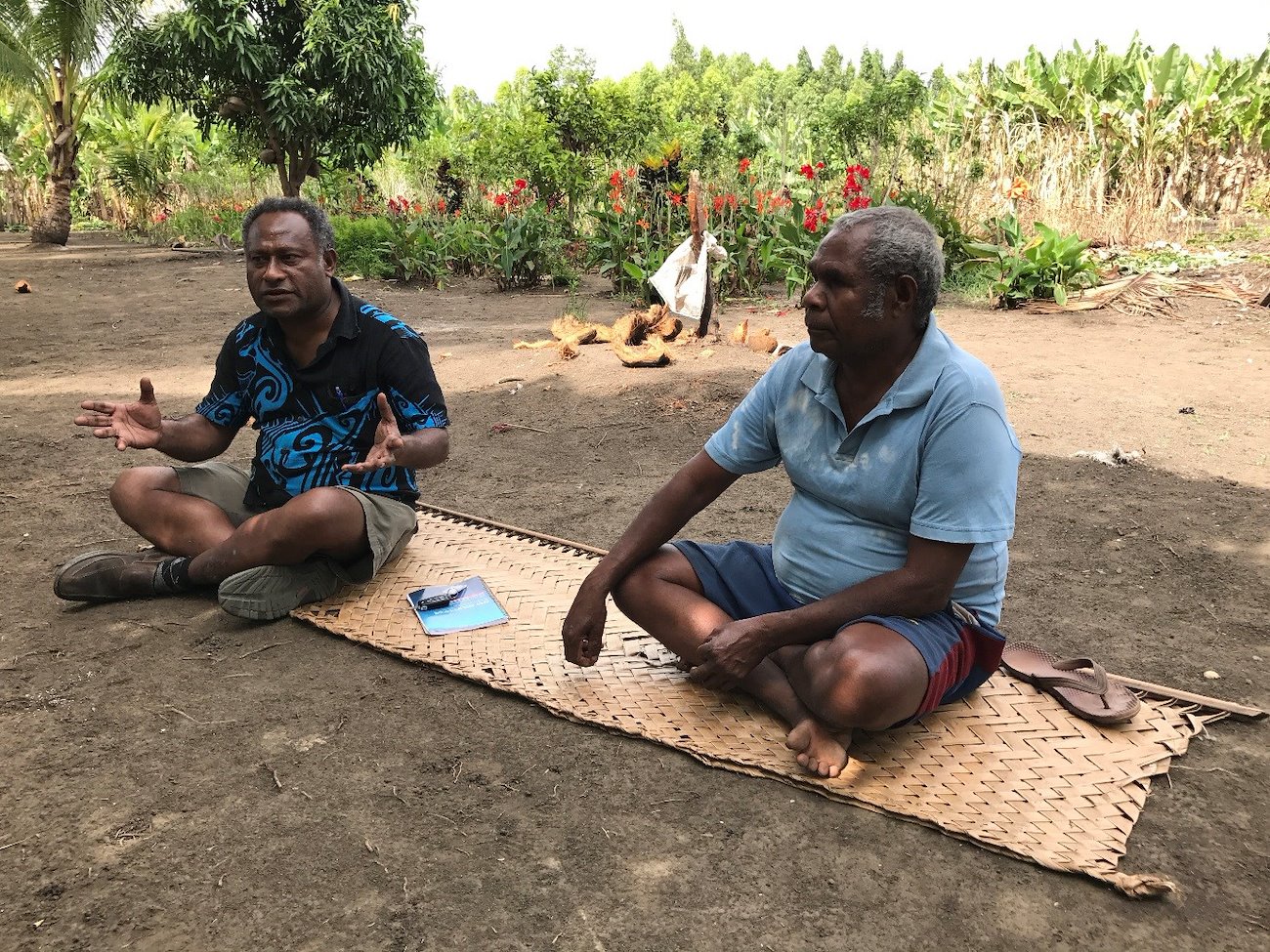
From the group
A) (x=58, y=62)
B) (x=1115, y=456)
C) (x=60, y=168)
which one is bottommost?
(x=1115, y=456)

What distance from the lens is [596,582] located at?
2291 mm

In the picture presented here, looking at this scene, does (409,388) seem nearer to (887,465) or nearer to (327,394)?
(327,394)

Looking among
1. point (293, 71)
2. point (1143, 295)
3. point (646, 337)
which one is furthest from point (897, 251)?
point (293, 71)

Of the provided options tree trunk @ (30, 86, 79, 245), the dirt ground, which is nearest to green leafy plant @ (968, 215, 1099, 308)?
the dirt ground

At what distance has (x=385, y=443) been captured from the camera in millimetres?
2533

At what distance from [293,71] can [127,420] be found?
35.1ft

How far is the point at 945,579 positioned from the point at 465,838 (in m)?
1.05

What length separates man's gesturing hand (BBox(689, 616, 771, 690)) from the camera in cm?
205

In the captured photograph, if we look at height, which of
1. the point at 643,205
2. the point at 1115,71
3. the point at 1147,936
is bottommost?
the point at 1147,936

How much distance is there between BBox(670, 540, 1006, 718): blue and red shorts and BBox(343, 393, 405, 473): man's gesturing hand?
76cm

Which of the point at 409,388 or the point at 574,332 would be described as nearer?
the point at 409,388

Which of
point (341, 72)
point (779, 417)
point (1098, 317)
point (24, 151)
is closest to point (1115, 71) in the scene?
point (1098, 317)

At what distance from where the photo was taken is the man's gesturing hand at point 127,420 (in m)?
2.63

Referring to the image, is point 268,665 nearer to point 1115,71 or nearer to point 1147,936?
point 1147,936
